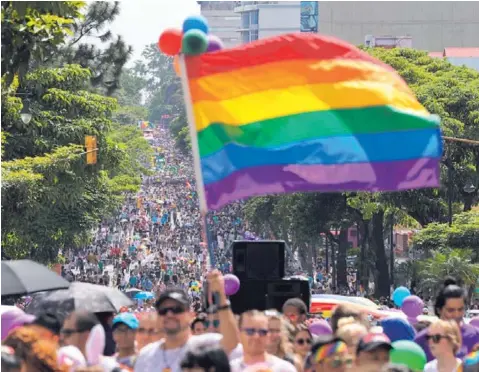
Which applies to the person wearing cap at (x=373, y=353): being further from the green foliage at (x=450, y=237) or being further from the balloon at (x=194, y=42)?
the green foliage at (x=450, y=237)

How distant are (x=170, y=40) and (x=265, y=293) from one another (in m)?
4.23

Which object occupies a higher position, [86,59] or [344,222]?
[86,59]

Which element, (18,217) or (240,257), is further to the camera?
(18,217)

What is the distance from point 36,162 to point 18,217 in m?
1.61

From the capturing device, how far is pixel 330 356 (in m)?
8.98

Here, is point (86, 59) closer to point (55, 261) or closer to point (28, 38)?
point (55, 261)

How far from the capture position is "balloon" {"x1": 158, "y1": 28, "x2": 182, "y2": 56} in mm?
11156

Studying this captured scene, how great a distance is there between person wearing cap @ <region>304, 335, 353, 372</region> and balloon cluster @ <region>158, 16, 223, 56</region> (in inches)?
117

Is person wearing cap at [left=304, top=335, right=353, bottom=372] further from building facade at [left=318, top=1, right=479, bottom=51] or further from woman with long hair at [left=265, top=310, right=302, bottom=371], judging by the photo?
building facade at [left=318, top=1, right=479, bottom=51]

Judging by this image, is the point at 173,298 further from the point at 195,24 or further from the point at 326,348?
the point at 195,24

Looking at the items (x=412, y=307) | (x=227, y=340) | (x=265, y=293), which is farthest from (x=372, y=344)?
(x=265, y=293)

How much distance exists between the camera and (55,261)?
53.3 meters

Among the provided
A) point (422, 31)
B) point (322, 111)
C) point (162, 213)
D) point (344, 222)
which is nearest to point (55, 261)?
point (344, 222)

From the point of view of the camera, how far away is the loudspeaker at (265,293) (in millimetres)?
14734
